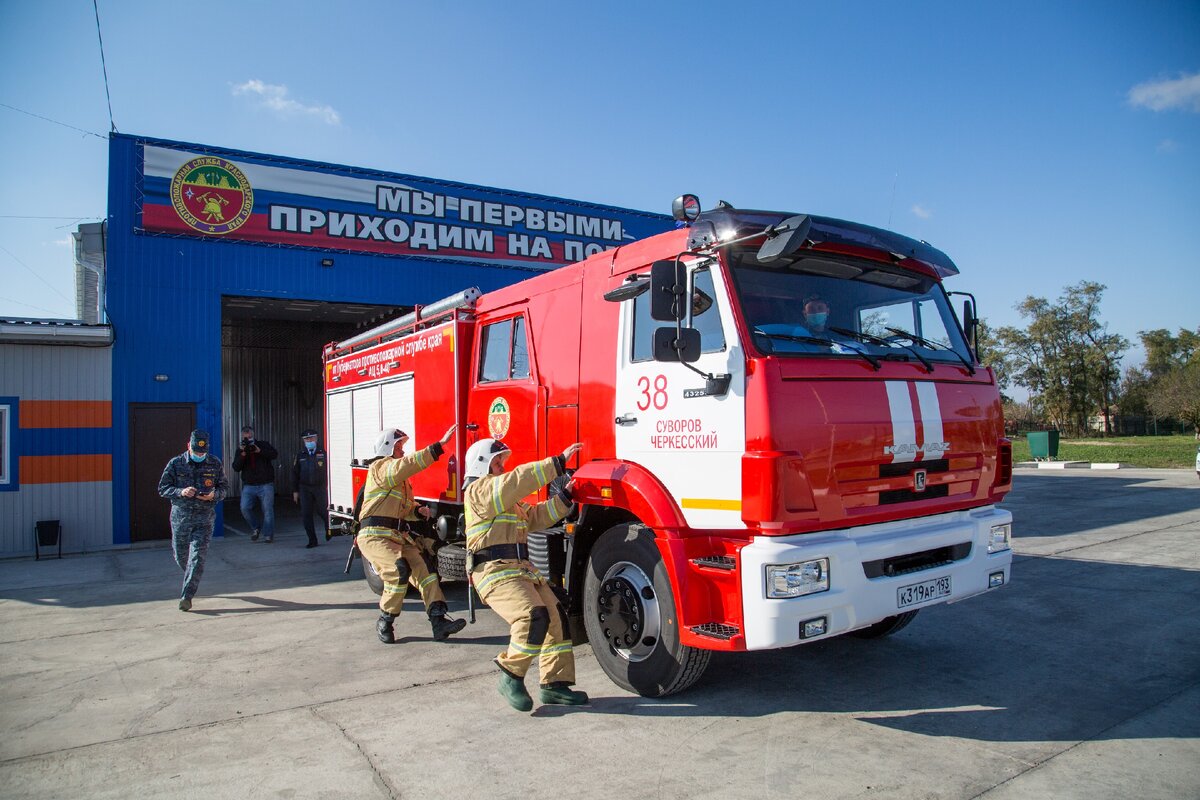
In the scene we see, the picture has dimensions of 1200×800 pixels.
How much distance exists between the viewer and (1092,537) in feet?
32.1

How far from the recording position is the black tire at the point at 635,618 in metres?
4.12

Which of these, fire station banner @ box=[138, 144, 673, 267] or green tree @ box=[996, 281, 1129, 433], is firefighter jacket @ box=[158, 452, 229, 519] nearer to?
fire station banner @ box=[138, 144, 673, 267]

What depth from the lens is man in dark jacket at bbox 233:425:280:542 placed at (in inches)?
479

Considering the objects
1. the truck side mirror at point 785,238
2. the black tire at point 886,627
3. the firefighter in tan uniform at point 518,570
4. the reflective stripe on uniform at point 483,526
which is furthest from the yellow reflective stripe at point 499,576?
the black tire at point 886,627

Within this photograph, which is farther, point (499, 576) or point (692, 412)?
point (499, 576)

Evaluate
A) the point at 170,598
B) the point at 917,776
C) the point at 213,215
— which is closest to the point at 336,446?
the point at 170,598

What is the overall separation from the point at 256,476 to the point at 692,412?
10.4m

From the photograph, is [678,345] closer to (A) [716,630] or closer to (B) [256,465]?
(A) [716,630]

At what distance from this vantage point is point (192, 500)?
24.3 feet

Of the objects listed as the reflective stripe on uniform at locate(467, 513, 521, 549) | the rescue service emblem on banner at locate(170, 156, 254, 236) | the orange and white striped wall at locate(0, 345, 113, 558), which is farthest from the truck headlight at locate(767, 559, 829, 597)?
the rescue service emblem on banner at locate(170, 156, 254, 236)

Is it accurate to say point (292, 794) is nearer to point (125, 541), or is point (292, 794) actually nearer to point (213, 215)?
point (125, 541)

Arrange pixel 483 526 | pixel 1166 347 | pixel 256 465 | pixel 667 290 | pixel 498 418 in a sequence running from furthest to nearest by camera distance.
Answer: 1. pixel 1166 347
2. pixel 256 465
3. pixel 498 418
4. pixel 483 526
5. pixel 667 290

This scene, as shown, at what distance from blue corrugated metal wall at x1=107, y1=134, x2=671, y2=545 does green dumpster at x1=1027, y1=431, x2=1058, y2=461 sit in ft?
84.2

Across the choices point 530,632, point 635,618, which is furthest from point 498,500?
point 635,618
